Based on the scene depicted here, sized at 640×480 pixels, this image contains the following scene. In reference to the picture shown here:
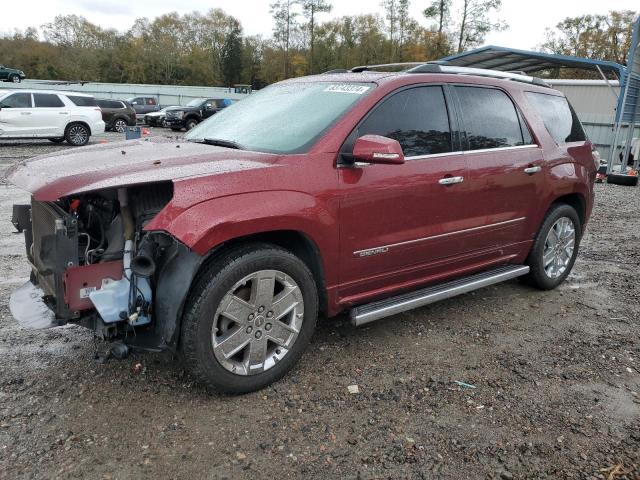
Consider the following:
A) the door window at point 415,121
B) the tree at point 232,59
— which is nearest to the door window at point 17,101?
the door window at point 415,121

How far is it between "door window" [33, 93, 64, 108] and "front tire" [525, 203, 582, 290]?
15682 millimetres

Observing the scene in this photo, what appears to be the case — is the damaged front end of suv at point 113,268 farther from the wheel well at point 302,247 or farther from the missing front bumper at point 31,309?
the wheel well at point 302,247

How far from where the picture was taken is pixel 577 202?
505cm

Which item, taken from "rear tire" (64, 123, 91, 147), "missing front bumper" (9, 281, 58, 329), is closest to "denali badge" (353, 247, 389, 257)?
"missing front bumper" (9, 281, 58, 329)

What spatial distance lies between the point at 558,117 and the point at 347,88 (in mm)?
2436

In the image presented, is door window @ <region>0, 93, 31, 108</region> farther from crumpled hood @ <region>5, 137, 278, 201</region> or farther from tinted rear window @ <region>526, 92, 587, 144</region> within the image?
tinted rear window @ <region>526, 92, 587, 144</region>

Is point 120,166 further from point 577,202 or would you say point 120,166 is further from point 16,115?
point 16,115

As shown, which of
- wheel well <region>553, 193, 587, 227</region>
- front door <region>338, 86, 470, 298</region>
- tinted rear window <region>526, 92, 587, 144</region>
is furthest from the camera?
wheel well <region>553, 193, 587, 227</region>

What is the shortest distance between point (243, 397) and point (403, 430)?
3.04 feet

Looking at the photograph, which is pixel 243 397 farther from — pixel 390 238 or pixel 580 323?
pixel 580 323

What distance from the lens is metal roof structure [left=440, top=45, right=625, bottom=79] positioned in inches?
562

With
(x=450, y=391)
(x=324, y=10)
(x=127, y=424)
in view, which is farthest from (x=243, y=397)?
(x=324, y=10)

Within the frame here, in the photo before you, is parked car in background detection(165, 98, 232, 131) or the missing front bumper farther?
parked car in background detection(165, 98, 232, 131)

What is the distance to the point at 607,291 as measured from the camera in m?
5.00
